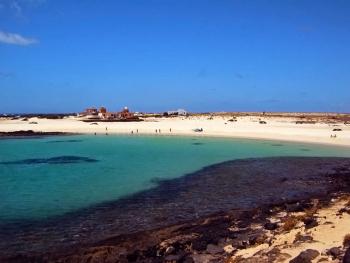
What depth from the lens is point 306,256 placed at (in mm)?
8305

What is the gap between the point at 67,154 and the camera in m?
34.7

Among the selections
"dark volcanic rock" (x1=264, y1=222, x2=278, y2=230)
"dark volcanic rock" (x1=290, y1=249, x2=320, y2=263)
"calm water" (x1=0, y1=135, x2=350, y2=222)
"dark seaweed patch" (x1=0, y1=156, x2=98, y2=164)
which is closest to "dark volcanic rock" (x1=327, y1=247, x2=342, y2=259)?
"dark volcanic rock" (x1=290, y1=249, x2=320, y2=263)

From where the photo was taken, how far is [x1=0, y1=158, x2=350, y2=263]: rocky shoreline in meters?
9.08

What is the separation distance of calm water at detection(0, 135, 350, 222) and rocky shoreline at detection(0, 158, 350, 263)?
428 cm

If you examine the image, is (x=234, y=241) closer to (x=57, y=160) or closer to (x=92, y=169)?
(x=92, y=169)

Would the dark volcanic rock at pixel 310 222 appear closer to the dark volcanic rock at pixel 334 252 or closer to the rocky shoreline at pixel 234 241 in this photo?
the rocky shoreline at pixel 234 241

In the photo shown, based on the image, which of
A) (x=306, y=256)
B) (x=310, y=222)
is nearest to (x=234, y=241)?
(x=310, y=222)

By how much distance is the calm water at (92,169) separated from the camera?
16219 mm

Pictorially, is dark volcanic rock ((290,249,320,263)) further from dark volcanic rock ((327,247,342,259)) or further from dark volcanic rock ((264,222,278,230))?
dark volcanic rock ((264,222,278,230))

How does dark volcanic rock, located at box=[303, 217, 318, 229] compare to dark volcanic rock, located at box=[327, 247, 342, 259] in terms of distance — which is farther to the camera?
dark volcanic rock, located at box=[303, 217, 318, 229]

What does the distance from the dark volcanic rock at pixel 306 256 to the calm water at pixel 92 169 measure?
28.5 ft

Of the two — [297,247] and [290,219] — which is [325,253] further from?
[290,219]

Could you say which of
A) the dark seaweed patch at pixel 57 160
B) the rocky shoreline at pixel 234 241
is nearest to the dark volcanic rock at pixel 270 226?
the rocky shoreline at pixel 234 241

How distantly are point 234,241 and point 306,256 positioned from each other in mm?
2485
